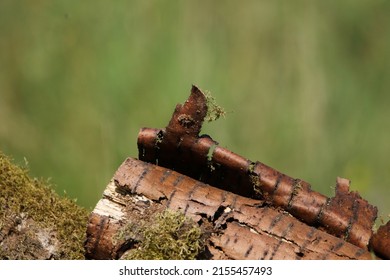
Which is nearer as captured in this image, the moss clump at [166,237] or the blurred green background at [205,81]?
the moss clump at [166,237]

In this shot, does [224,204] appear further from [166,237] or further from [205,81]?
[205,81]

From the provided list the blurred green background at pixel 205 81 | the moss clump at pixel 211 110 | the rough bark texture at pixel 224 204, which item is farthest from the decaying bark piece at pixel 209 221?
the blurred green background at pixel 205 81

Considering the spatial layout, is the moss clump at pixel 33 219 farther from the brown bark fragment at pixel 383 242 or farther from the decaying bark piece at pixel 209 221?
the brown bark fragment at pixel 383 242

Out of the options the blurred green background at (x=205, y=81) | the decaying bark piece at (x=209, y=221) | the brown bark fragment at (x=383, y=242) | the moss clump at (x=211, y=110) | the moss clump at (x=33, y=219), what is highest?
the blurred green background at (x=205, y=81)

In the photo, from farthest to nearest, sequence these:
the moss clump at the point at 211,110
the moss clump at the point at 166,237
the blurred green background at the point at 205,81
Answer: the blurred green background at the point at 205,81 < the moss clump at the point at 211,110 < the moss clump at the point at 166,237

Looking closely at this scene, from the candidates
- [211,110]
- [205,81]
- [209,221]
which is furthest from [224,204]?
[205,81]

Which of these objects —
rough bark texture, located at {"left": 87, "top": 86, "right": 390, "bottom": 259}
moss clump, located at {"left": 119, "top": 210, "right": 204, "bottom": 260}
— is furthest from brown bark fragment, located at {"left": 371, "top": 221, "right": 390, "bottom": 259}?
moss clump, located at {"left": 119, "top": 210, "right": 204, "bottom": 260}
